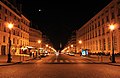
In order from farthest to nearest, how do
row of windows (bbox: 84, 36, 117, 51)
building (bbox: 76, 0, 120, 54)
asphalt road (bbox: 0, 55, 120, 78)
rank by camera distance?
row of windows (bbox: 84, 36, 117, 51) < building (bbox: 76, 0, 120, 54) < asphalt road (bbox: 0, 55, 120, 78)

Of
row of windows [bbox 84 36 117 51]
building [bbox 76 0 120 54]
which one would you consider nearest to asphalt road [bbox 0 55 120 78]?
building [bbox 76 0 120 54]

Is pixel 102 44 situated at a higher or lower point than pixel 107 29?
lower

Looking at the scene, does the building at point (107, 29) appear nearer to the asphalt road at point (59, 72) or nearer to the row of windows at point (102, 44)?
the row of windows at point (102, 44)

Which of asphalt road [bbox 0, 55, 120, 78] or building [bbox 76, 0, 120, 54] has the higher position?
building [bbox 76, 0, 120, 54]

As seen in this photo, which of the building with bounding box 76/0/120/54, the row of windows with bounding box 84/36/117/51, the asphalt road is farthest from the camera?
the row of windows with bounding box 84/36/117/51

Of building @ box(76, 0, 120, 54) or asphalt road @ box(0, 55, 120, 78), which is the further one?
building @ box(76, 0, 120, 54)

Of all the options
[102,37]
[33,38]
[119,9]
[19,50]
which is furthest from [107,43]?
[33,38]

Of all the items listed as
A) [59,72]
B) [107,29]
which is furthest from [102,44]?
[59,72]

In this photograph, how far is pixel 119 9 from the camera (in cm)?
4716

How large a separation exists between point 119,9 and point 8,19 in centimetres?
3015

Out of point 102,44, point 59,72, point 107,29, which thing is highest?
point 107,29

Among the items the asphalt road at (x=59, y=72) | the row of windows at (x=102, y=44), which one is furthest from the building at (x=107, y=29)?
the asphalt road at (x=59, y=72)

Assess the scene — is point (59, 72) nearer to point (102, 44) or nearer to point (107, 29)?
point (107, 29)

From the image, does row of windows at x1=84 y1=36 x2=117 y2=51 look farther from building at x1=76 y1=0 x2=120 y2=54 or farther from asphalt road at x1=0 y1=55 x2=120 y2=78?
asphalt road at x1=0 y1=55 x2=120 y2=78
